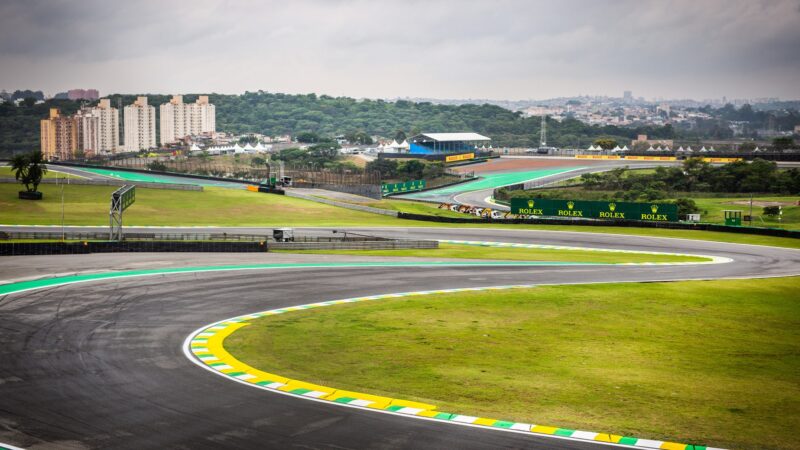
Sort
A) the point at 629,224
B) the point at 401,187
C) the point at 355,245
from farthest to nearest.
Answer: the point at 401,187
the point at 629,224
the point at 355,245

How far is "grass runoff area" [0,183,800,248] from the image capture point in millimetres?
72562

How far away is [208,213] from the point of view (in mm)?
84625

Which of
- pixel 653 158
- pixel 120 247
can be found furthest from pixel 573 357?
pixel 653 158

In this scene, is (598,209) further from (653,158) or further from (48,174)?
(653,158)

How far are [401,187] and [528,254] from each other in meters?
73.2

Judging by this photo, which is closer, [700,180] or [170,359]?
[170,359]

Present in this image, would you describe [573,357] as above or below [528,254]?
below

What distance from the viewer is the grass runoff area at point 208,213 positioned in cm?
7256

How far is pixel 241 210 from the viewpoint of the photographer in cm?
8850

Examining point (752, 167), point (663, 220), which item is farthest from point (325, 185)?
point (752, 167)

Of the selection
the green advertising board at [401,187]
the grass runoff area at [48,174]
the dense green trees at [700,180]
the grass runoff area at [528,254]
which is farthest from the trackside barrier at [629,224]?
the grass runoff area at [48,174]

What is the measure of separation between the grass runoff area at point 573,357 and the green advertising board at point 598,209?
150ft

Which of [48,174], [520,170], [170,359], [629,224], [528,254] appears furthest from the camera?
[520,170]

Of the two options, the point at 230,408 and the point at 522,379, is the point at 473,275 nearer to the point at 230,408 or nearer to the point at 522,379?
the point at 522,379
